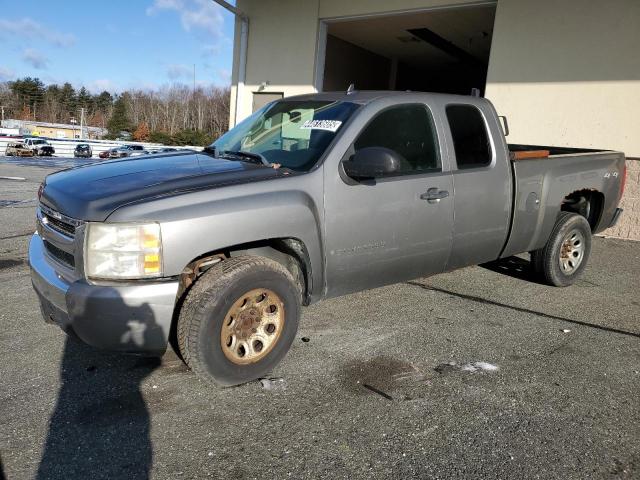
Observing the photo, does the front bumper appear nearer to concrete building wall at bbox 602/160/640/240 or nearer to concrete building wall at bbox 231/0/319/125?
concrete building wall at bbox 602/160/640/240

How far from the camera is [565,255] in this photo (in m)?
5.63

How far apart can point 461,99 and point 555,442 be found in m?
2.94

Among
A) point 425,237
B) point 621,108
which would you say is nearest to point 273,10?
point 621,108

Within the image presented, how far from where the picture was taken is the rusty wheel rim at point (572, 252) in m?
5.56

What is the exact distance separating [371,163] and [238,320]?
4.44 feet

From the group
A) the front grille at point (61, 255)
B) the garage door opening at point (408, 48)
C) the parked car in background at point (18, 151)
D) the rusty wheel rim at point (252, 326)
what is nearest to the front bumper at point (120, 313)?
the front grille at point (61, 255)

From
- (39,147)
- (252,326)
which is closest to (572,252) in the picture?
(252,326)

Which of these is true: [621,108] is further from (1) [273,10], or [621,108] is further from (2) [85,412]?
(2) [85,412]

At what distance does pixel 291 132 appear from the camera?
3.91 meters

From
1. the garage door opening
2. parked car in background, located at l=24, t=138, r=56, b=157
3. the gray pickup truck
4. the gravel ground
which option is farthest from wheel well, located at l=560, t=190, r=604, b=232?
parked car in background, located at l=24, t=138, r=56, b=157

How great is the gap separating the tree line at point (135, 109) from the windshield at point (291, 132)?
55735 millimetres

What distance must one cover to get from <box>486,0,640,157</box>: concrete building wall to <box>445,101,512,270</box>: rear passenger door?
5.85m

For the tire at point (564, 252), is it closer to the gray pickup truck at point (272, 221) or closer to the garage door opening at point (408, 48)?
the gray pickup truck at point (272, 221)

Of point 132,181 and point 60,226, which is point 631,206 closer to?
point 132,181
